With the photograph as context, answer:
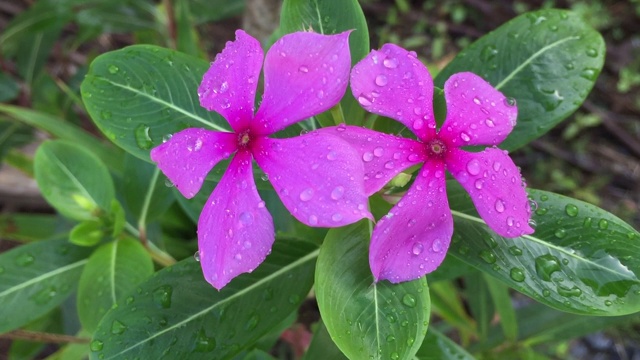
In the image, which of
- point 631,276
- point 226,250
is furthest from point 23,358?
point 631,276

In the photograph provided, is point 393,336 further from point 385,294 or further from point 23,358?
point 23,358

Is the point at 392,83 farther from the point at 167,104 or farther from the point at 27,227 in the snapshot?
the point at 27,227

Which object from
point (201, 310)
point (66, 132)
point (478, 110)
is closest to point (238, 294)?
point (201, 310)

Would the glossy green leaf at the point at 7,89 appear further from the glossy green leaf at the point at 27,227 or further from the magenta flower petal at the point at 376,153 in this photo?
the magenta flower petal at the point at 376,153

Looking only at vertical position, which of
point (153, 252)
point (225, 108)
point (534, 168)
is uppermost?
point (225, 108)

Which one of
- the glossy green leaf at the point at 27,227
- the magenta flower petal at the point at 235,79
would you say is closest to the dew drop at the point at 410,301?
the magenta flower petal at the point at 235,79

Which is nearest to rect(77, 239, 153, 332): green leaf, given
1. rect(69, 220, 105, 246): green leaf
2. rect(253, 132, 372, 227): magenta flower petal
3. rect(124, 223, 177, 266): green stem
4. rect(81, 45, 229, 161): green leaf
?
rect(69, 220, 105, 246): green leaf
